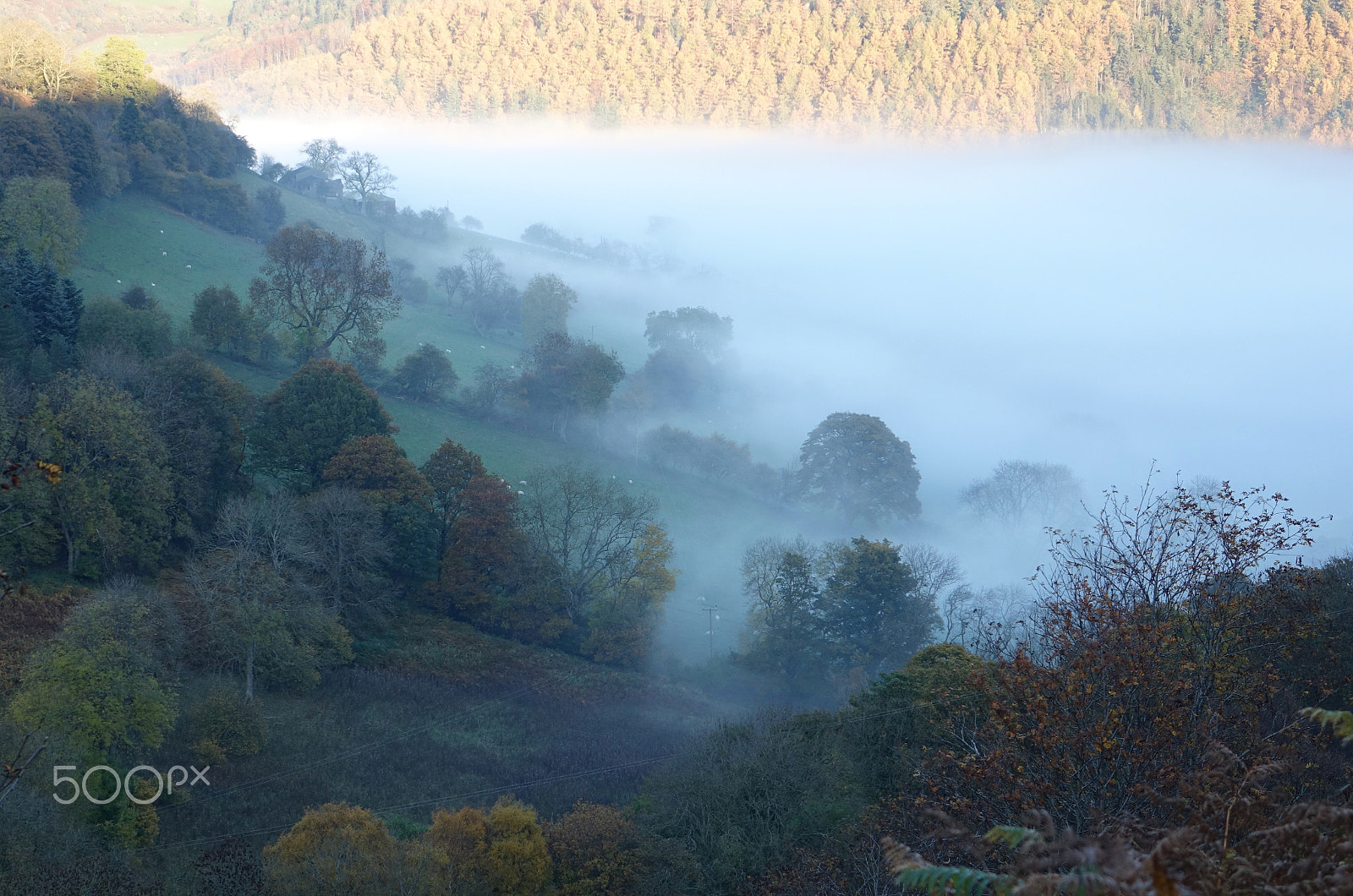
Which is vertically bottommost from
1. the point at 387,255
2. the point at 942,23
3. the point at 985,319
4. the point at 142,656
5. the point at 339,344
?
the point at 142,656

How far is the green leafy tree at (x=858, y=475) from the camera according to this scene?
63.8 metres

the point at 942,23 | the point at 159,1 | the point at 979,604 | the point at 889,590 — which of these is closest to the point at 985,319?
the point at 942,23

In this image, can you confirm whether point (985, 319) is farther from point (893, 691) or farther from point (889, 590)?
point (893, 691)

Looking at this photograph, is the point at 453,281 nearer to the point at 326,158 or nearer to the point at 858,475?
the point at 326,158

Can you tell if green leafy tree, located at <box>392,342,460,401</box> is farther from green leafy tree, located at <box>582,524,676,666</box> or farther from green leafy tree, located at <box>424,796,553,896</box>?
green leafy tree, located at <box>424,796,553,896</box>

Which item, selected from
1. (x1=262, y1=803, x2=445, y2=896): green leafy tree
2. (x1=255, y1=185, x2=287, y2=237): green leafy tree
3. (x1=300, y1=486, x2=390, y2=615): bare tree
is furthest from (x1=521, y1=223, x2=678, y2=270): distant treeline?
(x1=262, y1=803, x2=445, y2=896): green leafy tree

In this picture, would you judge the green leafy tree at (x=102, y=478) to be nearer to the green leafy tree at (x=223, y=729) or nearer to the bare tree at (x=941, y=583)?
the green leafy tree at (x=223, y=729)

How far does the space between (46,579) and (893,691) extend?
1081 inches

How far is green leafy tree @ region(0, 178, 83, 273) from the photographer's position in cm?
4291

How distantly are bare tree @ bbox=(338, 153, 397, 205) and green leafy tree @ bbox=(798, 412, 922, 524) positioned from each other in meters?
54.2

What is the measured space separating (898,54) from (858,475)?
16297cm

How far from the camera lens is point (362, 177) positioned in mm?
89000

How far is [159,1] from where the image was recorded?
180125 millimetres

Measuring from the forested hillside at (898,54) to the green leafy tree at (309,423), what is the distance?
499 ft
